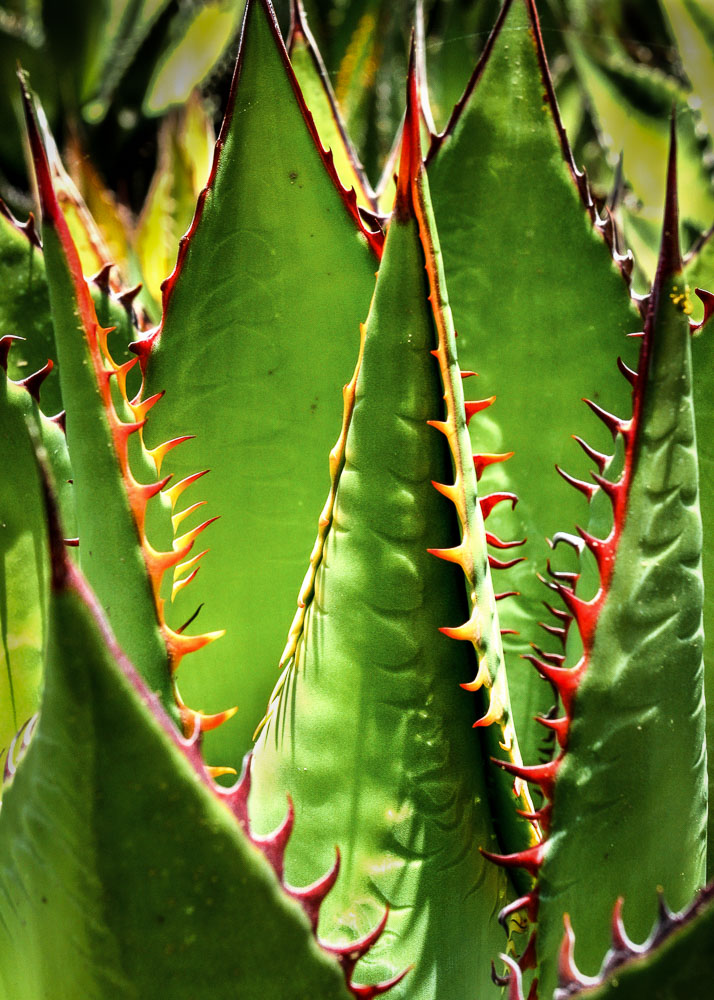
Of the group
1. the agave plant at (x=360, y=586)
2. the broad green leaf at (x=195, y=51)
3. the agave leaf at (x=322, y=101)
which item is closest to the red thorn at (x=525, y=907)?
the agave plant at (x=360, y=586)

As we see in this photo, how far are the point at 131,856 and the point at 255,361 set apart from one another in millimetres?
301

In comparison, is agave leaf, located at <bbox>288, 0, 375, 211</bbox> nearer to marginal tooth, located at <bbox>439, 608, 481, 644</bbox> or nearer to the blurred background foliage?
the blurred background foliage

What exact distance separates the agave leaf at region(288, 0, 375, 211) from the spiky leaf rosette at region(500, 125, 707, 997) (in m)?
0.37

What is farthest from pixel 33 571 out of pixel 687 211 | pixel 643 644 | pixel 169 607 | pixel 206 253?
pixel 687 211

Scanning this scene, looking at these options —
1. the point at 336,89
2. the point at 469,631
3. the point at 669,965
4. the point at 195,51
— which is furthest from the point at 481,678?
the point at 195,51

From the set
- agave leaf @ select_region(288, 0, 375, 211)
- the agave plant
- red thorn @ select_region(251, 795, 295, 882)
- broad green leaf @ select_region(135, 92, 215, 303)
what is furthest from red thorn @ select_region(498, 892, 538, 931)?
broad green leaf @ select_region(135, 92, 215, 303)

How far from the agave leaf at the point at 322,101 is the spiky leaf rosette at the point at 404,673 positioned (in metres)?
0.33

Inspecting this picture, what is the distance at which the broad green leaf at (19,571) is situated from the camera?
1.55ft

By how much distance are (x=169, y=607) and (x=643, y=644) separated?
249mm

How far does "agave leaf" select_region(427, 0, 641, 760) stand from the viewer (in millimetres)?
580

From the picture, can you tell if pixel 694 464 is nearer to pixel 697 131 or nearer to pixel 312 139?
pixel 312 139

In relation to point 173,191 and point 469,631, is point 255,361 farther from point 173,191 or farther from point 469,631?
point 173,191

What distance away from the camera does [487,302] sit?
590 mm

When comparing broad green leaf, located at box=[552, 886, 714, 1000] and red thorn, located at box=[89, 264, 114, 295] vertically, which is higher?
red thorn, located at box=[89, 264, 114, 295]
